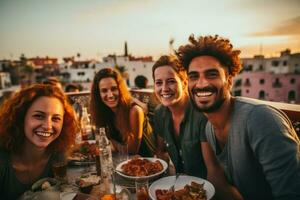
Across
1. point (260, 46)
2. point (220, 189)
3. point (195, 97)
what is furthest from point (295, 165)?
point (260, 46)

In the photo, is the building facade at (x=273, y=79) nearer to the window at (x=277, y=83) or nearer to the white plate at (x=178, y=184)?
the window at (x=277, y=83)

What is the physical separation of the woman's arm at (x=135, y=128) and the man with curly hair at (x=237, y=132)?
3.93 feet

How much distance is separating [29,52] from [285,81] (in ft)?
179

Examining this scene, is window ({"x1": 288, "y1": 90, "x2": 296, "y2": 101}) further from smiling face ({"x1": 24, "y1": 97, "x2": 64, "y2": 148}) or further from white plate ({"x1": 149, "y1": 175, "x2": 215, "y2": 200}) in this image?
smiling face ({"x1": 24, "y1": 97, "x2": 64, "y2": 148})

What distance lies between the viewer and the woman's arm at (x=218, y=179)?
1850 mm

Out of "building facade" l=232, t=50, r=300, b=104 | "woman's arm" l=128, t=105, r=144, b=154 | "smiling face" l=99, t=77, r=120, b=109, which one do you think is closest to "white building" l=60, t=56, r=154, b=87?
"building facade" l=232, t=50, r=300, b=104

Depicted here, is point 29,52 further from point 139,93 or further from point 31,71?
point 139,93

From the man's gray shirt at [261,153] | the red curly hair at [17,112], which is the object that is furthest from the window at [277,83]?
the red curly hair at [17,112]

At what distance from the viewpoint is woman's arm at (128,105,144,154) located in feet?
10.4

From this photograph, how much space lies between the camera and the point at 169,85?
2.85 meters

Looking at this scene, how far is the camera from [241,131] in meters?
1.71

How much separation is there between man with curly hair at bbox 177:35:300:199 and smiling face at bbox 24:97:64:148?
1258mm

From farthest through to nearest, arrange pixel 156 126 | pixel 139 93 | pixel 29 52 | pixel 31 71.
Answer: pixel 29 52 < pixel 31 71 < pixel 139 93 < pixel 156 126

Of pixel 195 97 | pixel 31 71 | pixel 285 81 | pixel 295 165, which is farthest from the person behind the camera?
pixel 31 71
